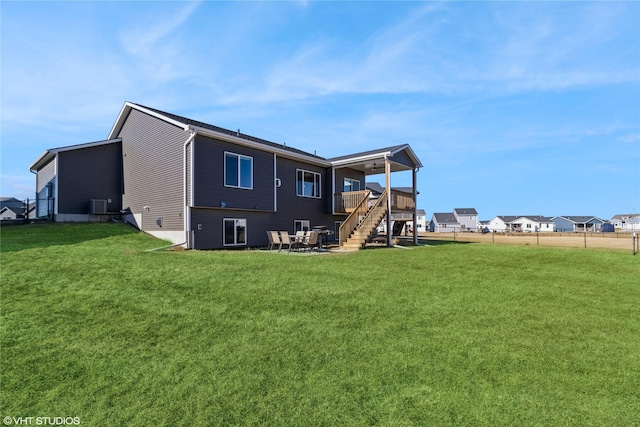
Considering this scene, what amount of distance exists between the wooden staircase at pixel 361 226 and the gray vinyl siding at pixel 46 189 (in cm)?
1532

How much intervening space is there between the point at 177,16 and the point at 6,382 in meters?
10.6

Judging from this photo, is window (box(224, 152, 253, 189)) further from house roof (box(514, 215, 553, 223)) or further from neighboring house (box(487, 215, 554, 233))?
house roof (box(514, 215, 553, 223))

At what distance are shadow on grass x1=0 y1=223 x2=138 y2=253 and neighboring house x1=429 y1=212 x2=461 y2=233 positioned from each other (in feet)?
234

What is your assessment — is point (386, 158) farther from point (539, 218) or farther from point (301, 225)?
point (539, 218)

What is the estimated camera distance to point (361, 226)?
15.1 m

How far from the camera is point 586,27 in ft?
38.4

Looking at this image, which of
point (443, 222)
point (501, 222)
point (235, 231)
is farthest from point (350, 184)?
point (501, 222)

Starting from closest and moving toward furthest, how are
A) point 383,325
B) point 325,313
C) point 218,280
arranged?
1. point 383,325
2. point 325,313
3. point 218,280

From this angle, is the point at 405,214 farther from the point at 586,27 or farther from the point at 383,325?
the point at 383,325

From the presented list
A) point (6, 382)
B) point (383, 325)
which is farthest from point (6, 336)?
point (383, 325)

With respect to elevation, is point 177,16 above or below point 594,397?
above

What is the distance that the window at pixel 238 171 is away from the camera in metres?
14.7
